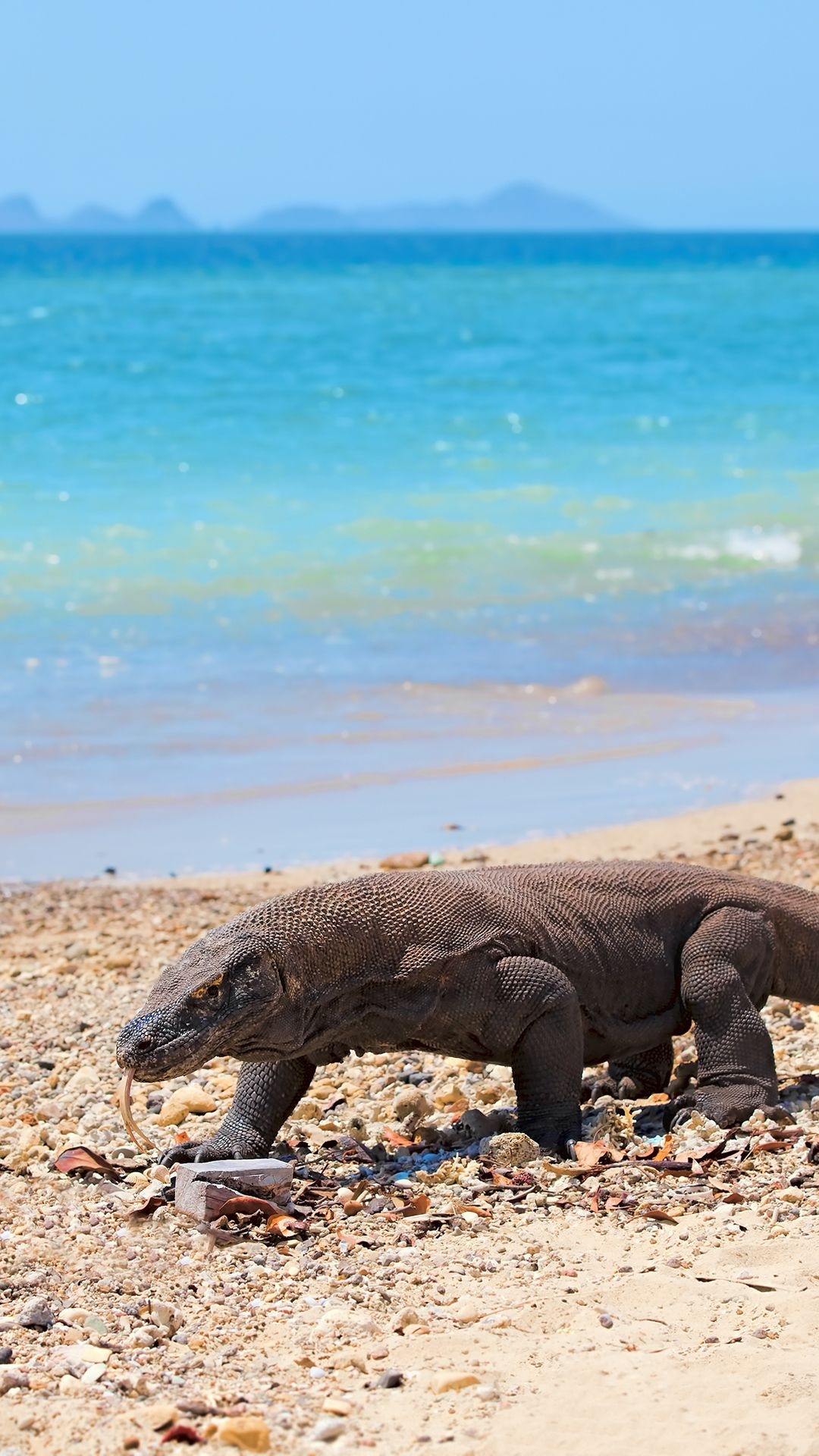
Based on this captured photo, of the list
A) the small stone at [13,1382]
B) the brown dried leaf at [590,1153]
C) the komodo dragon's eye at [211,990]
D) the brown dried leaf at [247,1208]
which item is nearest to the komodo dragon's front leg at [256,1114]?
the brown dried leaf at [247,1208]

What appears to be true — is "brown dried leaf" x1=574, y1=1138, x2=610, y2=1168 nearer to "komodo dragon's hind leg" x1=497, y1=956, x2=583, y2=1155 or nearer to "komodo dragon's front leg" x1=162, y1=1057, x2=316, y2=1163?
"komodo dragon's hind leg" x1=497, y1=956, x2=583, y2=1155

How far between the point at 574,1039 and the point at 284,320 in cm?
5528

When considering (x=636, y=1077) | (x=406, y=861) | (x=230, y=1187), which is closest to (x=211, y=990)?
(x=230, y=1187)

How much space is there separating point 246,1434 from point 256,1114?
2.02 m

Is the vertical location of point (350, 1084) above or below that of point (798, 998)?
below

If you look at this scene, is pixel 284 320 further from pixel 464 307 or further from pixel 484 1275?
pixel 484 1275

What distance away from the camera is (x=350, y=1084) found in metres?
7.07

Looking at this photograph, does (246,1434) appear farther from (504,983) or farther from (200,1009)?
(504,983)

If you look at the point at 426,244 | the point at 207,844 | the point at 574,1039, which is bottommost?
the point at 207,844

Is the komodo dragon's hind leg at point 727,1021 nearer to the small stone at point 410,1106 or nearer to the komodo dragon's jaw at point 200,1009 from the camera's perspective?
the small stone at point 410,1106

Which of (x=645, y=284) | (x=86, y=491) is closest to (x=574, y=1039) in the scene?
(x=86, y=491)

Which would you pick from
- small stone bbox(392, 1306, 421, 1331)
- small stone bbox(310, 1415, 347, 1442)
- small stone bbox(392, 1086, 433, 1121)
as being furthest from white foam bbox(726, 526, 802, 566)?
small stone bbox(310, 1415, 347, 1442)

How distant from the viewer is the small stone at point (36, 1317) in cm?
473

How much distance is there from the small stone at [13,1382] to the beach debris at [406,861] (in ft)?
19.3
